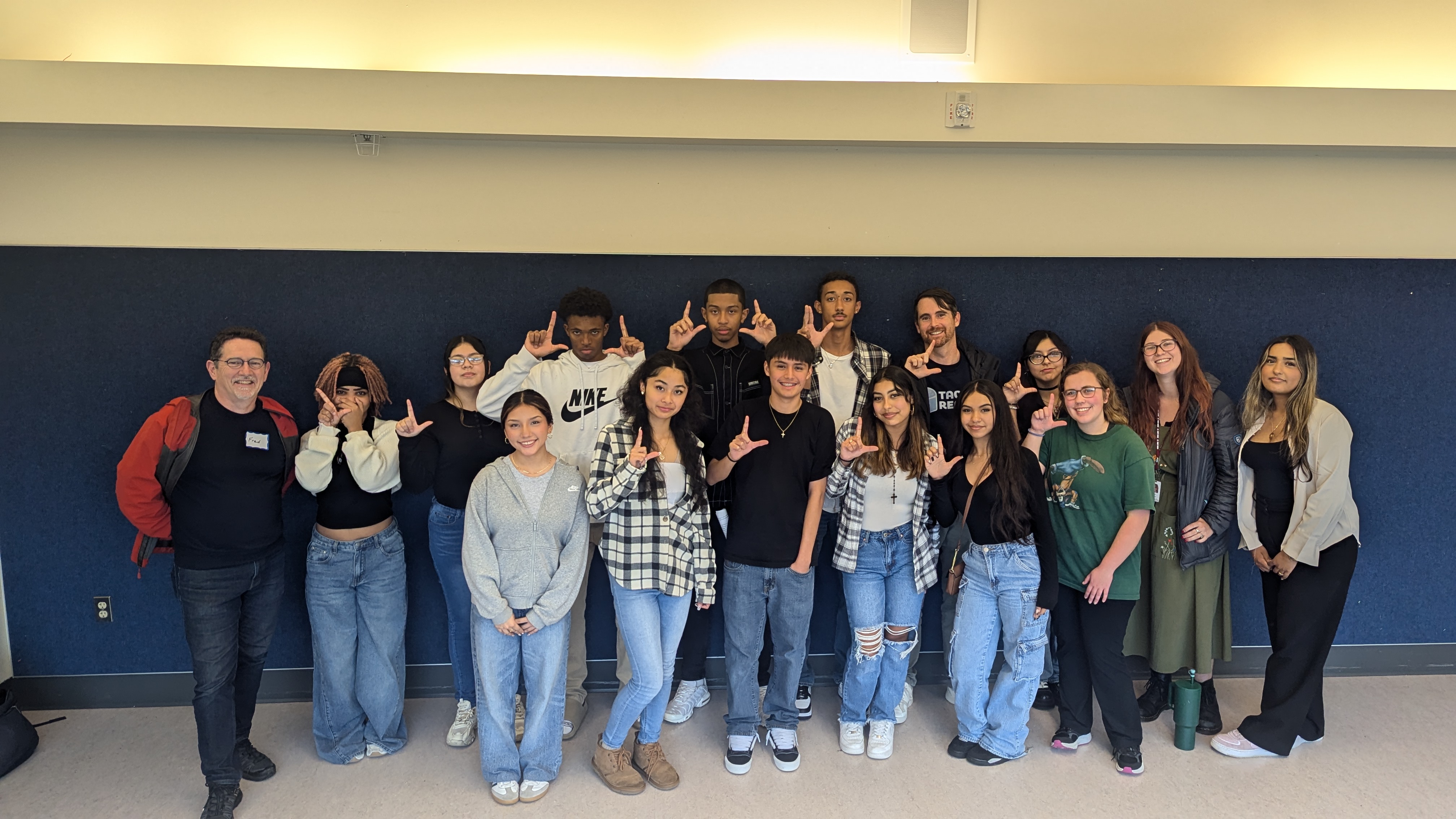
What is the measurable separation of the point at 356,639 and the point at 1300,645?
3.74 metres

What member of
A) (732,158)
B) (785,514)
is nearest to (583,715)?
(785,514)

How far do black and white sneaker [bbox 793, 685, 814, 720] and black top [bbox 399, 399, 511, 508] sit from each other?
5.44 ft

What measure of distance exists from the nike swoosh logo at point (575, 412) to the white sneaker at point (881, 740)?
5.59 ft

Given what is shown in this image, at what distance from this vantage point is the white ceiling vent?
3.71 meters

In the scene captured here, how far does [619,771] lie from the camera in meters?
3.12

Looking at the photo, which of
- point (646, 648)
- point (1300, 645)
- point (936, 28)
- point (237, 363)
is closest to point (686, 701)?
point (646, 648)

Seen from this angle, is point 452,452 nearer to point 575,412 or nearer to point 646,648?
point 575,412

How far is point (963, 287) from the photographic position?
388cm

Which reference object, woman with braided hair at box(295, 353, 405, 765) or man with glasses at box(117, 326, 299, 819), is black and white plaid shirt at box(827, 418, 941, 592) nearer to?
woman with braided hair at box(295, 353, 405, 765)

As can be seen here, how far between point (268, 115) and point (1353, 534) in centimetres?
464

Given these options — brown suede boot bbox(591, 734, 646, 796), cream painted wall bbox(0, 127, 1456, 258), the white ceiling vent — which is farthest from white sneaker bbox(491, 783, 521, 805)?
the white ceiling vent

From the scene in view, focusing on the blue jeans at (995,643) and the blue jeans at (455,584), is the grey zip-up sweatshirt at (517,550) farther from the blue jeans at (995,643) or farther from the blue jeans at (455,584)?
the blue jeans at (995,643)

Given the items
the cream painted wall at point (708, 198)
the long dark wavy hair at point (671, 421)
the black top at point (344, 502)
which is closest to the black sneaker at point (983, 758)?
the long dark wavy hair at point (671, 421)

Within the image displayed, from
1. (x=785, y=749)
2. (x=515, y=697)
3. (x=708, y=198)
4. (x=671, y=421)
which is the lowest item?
(x=785, y=749)
